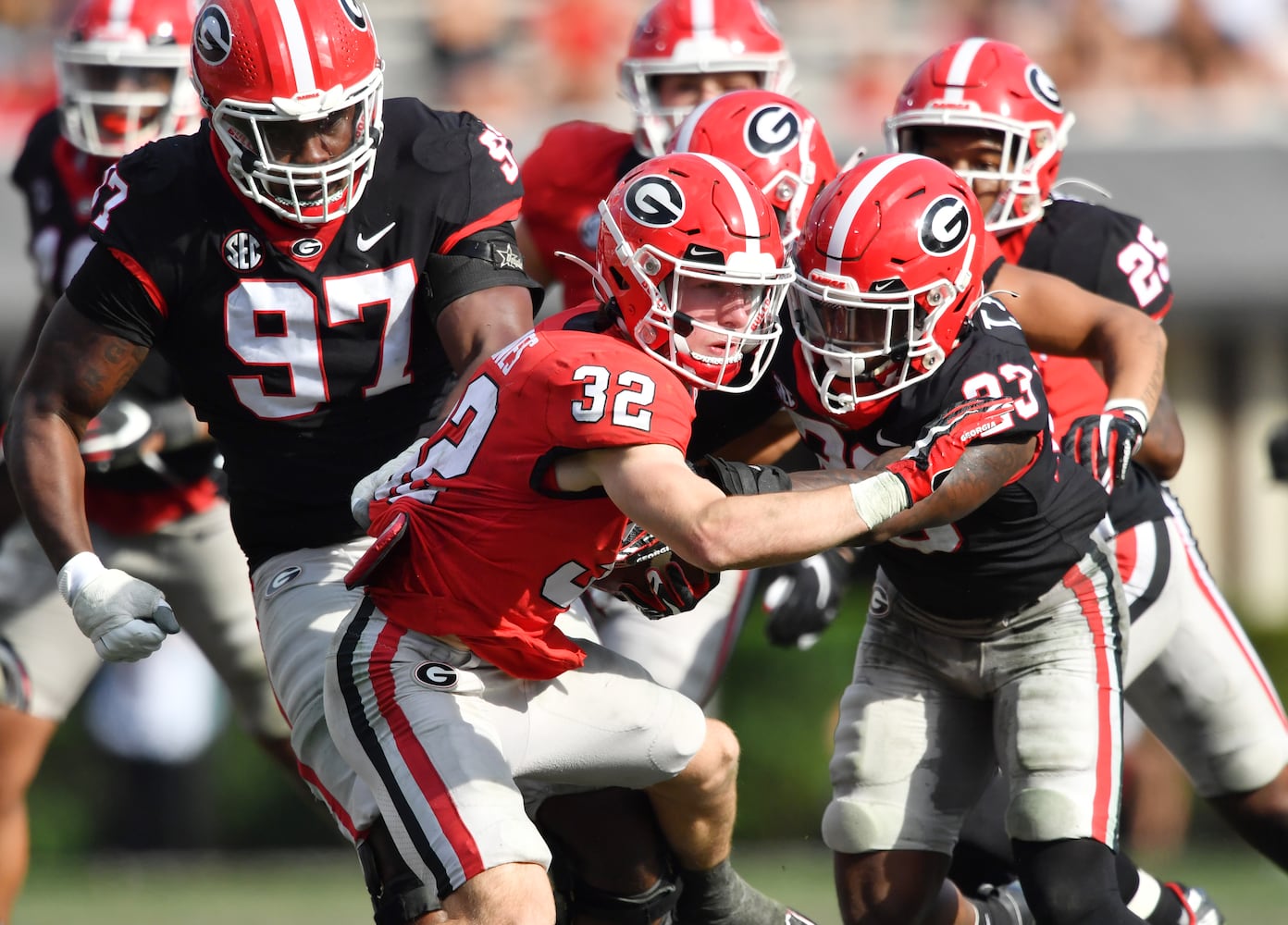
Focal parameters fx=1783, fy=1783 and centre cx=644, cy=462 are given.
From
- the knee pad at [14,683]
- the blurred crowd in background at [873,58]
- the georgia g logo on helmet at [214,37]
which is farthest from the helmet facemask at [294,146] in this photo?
the blurred crowd in background at [873,58]

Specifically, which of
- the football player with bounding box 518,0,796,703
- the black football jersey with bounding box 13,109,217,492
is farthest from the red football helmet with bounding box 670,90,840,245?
the black football jersey with bounding box 13,109,217,492

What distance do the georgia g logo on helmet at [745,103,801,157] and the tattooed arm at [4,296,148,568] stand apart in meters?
1.57

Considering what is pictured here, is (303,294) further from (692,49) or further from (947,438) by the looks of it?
(692,49)

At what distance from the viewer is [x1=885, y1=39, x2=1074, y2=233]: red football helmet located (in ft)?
14.9

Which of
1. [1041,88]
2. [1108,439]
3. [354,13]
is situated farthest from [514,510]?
[1041,88]

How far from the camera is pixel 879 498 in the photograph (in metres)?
3.42

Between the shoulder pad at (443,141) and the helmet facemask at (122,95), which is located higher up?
the shoulder pad at (443,141)

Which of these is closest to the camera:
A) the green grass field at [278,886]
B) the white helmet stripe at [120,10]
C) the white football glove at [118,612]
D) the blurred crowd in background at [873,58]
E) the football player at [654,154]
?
the white football glove at [118,612]

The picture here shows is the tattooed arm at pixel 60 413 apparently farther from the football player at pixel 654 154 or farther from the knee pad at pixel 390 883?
the football player at pixel 654 154

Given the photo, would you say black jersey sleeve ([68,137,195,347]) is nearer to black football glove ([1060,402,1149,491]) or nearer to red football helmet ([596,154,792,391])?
red football helmet ([596,154,792,391])

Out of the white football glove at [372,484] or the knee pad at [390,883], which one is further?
the white football glove at [372,484]

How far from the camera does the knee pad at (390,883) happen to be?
3562 mm

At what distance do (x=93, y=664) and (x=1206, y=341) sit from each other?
7.83m

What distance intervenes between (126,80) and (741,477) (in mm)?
Answer: 2776
